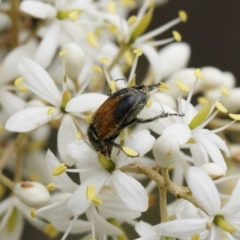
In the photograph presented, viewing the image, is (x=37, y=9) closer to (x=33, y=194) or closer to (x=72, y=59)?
(x=72, y=59)

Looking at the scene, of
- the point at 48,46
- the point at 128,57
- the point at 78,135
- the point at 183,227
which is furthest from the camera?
the point at 128,57

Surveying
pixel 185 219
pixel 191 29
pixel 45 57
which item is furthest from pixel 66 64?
pixel 191 29

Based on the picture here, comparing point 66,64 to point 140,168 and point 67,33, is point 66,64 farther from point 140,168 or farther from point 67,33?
point 140,168

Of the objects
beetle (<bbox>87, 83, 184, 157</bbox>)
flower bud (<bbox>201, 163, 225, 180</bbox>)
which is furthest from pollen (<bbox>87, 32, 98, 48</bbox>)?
flower bud (<bbox>201, 163, 225, 180</bbox>)

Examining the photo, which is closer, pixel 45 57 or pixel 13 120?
pixel 13 120

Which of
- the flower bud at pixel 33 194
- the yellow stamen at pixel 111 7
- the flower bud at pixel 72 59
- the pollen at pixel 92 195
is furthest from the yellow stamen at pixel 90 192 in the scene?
the yellow stamen at pixel 111 7

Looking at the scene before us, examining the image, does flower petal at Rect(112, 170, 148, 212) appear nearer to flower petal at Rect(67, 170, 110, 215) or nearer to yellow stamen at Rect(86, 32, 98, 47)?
flower petal at Rect(67, 170, 110, 215)

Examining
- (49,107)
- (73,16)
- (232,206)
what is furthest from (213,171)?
(73,16)
